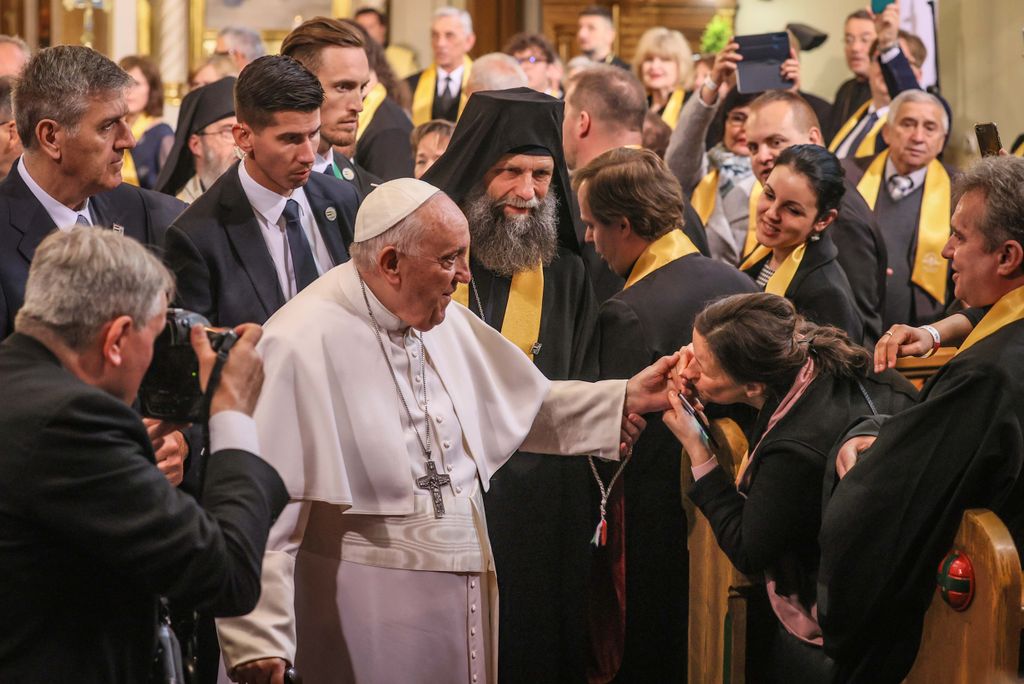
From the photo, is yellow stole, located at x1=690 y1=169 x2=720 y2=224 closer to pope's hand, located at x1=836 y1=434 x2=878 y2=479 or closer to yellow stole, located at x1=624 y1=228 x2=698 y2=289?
yellow stole, located at x1=624 y1=228 x2=698 y2=289

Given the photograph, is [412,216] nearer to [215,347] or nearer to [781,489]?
[215,347]

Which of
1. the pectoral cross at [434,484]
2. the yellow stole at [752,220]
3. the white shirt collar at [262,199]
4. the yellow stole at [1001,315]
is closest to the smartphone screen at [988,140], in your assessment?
the yellow stole at [1001,315]

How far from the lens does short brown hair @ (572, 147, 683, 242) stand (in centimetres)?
448

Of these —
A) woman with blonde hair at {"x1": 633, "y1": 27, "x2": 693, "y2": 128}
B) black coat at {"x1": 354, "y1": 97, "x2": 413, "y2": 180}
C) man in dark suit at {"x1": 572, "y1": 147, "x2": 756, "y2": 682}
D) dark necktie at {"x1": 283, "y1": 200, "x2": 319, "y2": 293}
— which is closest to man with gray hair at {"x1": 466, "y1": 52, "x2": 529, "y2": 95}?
black coat at {"x1": 354, "y1": 97, "x2": 413, "y2": 180}

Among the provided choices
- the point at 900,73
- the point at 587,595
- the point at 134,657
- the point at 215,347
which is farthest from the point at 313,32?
the point at 900,73

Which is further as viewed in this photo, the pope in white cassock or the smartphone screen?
the smartphone screen

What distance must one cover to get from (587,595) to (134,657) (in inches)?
85.0

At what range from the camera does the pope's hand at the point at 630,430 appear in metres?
3.96

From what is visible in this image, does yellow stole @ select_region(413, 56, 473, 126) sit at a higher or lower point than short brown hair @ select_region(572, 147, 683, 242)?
higher

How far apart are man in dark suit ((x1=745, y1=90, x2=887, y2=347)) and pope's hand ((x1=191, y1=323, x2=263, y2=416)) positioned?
3.14m

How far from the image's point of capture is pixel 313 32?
512cm

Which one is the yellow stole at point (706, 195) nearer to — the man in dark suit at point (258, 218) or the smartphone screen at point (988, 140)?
the smartphone screen at point (988, 140)

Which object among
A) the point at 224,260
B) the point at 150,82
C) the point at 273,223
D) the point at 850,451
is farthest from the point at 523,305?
the point at 150,82

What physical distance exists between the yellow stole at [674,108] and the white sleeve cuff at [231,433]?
6.37 meters
